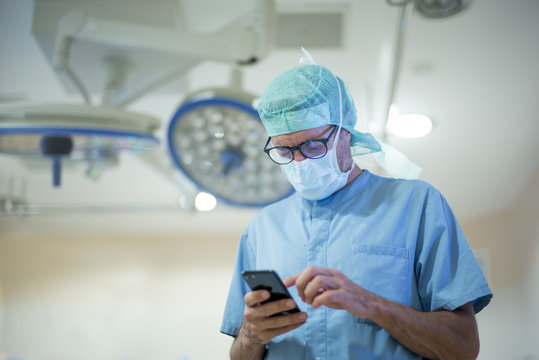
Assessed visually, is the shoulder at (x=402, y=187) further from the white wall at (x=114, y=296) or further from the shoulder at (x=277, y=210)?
the white wall at (x=114, y=296)

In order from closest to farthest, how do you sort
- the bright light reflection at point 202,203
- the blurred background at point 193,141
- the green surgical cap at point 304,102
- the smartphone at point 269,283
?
the smartphone at point 269,283, the green surgical cap at point 304,102, the blurred background at point 193,141, the bright light reflection at point 202,203

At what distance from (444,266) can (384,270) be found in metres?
0.11

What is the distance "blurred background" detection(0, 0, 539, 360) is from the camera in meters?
1.37

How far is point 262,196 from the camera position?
4.58ft

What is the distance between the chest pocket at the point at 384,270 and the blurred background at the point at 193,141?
0.41 meters

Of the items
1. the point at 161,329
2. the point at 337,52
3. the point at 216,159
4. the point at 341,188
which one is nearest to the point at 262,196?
the point at 216,159

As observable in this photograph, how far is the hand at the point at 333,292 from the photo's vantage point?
0.86 metres

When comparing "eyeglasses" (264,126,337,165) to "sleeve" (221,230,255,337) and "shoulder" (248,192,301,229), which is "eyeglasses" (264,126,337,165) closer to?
"shoulder" (248,192,301,229)

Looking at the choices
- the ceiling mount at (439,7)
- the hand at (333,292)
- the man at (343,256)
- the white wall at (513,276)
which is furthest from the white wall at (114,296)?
the hand at (333,292)

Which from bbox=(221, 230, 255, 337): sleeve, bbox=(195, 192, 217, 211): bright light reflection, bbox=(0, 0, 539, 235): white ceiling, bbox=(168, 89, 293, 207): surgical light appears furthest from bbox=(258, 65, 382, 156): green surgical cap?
bbox=(195, 192, 217, 211): bright light reflection

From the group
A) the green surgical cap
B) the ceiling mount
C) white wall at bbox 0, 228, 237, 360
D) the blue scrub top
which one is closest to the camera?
the blue scrub top

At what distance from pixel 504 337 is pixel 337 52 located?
10.0 feet

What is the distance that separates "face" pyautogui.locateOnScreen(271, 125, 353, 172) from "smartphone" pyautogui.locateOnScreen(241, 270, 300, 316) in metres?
0.34

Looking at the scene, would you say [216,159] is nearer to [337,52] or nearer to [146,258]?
[337,52]
